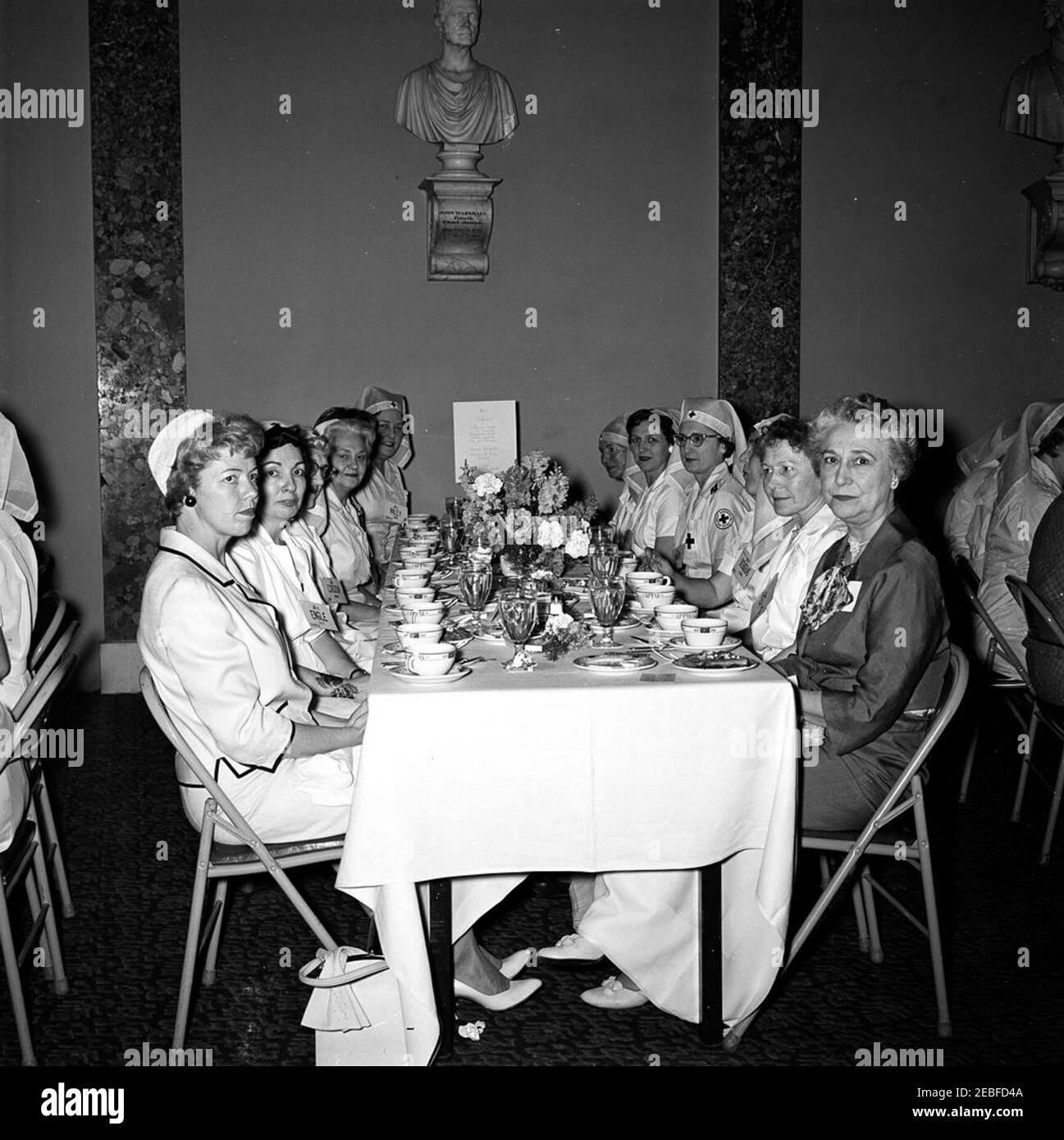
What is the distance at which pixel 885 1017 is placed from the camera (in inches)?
123

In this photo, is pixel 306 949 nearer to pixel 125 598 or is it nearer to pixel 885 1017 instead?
pixel 885 1017

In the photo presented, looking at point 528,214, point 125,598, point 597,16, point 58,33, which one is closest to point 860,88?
point 597,16

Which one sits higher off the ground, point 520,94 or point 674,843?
point 520,94

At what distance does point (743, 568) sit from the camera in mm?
5035

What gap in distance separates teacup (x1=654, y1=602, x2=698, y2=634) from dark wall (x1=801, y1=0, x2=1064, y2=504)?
4.33 m

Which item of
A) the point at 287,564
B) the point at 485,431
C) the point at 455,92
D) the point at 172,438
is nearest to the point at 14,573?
the point at 172,438

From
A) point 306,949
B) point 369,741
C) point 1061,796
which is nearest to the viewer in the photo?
point 369,741

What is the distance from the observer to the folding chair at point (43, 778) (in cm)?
301

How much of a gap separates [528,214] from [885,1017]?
5382mm

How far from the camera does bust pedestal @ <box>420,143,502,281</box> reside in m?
7.16

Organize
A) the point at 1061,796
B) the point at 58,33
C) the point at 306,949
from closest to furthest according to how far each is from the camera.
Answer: the point at 306,949, the point at 1061,796, the point at 58,33

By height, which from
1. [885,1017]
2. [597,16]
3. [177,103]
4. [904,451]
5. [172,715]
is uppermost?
[597,16]

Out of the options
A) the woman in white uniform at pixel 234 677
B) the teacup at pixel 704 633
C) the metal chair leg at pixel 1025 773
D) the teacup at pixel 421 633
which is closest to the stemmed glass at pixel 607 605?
the teacup at pixel 704 633

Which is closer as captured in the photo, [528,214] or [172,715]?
[172,715]
